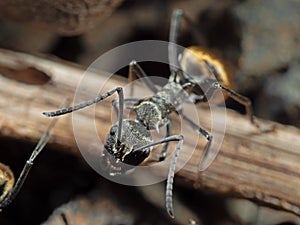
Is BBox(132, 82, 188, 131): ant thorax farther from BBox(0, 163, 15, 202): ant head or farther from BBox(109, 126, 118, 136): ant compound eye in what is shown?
BBox(0, 163, 15, 202): ant head

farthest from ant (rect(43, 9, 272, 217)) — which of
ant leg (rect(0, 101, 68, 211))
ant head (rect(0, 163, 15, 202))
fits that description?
ant head (rect(0, 163, 15, 202))

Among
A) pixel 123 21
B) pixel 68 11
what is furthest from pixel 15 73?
pixel 123 21

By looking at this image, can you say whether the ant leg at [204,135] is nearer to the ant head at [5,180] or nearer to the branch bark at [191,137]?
the branch bark at [191,137]

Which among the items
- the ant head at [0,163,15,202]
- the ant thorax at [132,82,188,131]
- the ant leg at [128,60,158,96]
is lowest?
the ant head at [0,163,15,202]

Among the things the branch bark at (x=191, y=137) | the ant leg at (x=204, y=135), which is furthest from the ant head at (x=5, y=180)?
the ant leg at (x=204, y=135)

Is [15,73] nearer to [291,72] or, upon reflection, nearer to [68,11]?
[68,11]
